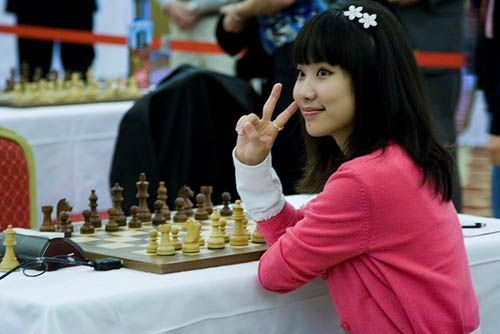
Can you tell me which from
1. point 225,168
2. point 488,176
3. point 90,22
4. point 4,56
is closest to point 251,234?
point 225,168

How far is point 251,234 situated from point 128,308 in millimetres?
580

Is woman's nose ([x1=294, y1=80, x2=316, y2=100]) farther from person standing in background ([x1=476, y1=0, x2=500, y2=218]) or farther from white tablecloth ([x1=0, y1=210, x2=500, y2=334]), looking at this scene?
person standing in background ([x1=476, y1=0, x2=500, y2=218])

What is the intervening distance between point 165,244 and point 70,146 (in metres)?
2.34

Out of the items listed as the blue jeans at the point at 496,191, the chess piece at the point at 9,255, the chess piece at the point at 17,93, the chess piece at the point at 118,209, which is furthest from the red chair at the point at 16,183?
the blue jeans at the point at 496,191

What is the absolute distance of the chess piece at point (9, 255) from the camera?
6.98ft

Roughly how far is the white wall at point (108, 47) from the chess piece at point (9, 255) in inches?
272

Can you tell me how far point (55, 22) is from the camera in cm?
785

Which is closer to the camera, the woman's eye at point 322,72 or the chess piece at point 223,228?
the woman's eye at point 322,72

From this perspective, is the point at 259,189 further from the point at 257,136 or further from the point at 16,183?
the point at 16,183

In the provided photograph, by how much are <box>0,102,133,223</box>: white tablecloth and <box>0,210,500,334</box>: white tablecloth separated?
2229 millimetres

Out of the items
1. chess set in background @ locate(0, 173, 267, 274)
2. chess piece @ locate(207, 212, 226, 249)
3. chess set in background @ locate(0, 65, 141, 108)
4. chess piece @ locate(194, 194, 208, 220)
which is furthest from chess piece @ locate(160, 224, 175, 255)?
chess set in background @ locate(0, 65, 141, 108)

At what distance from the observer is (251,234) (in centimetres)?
242

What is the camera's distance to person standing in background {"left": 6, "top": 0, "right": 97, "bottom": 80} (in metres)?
7.82

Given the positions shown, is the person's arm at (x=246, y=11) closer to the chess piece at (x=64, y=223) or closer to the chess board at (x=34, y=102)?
the chess board at (x=34, y=102)
